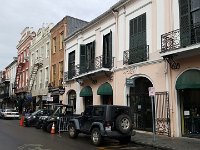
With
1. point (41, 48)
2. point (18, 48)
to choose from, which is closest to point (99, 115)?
point (41, 48)

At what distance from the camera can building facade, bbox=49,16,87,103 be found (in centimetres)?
3058

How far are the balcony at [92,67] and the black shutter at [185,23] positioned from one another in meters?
6.80

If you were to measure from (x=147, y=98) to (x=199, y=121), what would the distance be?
4050 millimetres

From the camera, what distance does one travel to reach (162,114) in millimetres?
15758

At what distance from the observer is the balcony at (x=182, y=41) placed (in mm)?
13672

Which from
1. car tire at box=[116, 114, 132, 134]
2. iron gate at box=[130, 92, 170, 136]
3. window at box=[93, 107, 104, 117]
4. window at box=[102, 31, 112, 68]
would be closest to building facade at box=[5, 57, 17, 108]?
window at box=[102, 31, 112, 68]

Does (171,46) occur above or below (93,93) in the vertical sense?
above

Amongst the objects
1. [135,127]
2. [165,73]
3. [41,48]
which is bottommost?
[135,127]

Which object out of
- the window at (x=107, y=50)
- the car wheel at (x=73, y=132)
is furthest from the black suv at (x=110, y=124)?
the window at (x=107, y=50)

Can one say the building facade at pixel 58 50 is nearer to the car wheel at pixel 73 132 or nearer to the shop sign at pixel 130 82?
the shop sign at pixel 130 82

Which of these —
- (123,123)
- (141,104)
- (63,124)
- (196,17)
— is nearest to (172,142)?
(123,123)

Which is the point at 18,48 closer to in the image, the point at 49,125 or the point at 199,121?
the point at 49,125

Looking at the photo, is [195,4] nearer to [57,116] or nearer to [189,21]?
[189,21]

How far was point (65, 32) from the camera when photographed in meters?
30.5
